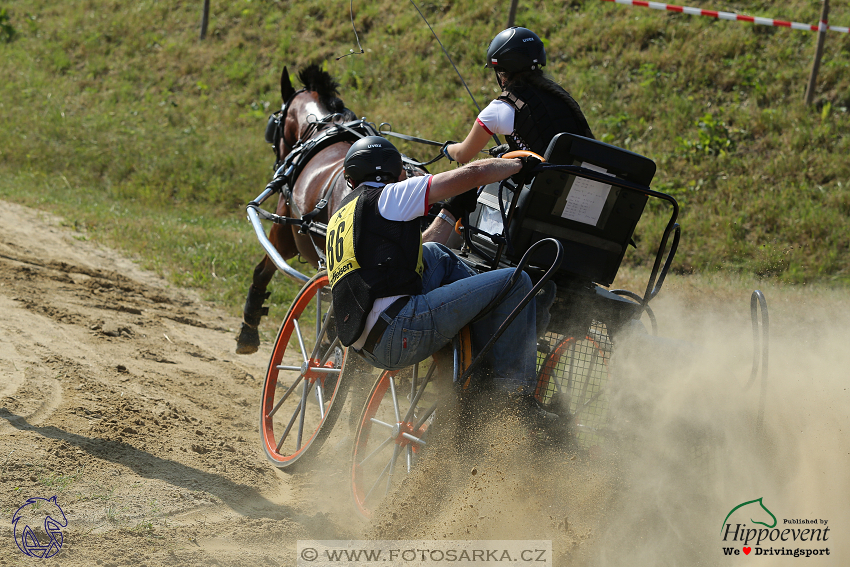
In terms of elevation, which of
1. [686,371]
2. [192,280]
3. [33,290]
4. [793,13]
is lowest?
[192,280]

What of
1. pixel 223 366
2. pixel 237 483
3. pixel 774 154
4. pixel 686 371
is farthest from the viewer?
pixel 774 154

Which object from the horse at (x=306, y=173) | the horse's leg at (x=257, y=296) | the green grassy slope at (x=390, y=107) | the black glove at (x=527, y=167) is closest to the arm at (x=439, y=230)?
the horse at (x=306, y=173)

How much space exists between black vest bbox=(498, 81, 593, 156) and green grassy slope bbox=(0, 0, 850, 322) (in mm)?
2149

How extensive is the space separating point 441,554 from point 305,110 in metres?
4.56

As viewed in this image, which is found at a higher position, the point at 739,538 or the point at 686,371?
the point at 686,371

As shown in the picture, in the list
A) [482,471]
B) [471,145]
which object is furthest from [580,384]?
[471,145]

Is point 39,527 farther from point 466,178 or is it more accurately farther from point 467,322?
point 466,178

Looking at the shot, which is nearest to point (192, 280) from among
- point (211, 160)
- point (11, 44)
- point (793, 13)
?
point (211, 160)

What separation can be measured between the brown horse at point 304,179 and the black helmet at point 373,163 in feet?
5.38

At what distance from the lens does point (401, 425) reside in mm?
3824

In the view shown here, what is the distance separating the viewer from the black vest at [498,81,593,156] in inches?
156

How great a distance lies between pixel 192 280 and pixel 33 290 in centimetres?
194

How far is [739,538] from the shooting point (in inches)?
125

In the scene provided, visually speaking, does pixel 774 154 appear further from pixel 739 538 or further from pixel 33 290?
pixel 33 290
